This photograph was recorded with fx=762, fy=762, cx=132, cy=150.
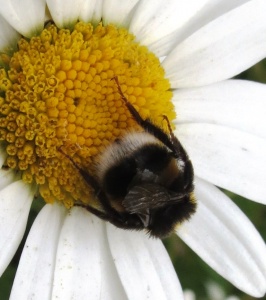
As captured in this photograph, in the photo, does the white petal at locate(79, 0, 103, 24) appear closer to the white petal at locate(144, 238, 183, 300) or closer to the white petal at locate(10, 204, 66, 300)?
the white petal at locate(10, 204, 66, 300)

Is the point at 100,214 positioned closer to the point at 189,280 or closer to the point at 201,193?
the point at 201,193

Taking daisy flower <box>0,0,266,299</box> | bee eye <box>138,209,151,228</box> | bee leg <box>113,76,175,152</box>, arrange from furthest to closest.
→ daisy flower <box>0,0,266,299</box>, bee leg <box>113,76,175,152</box>, bee eye <box>138,209,151,228</box>

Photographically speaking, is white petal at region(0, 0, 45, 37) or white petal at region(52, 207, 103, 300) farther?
white petal at region(52, 207, 103, 300)

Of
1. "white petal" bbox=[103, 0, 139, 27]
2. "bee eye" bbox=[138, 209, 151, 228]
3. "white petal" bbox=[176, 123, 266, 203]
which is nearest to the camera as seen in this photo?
"bee eye" bbox=[138, 209, 151, 228]

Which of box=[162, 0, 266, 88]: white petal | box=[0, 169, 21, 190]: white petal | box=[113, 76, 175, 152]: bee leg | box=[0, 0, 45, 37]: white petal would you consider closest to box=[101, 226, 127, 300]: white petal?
box=[0, 169, 21, 190]: white petal

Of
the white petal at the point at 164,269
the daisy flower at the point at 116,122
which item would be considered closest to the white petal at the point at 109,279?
the daisy flower at the point at 116,122

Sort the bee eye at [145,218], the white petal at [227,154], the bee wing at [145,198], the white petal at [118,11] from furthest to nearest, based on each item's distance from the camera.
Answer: the white petal at [227,154] → the white petal at [118,11] → the bee eye at [145,218] → the bee wing at [145,198]

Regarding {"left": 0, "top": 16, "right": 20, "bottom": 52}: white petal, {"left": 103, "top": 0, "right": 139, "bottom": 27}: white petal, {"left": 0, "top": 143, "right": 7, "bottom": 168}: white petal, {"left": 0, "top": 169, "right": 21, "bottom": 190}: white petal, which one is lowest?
{"left": 0, "top": 169, "right": 21, "bottom": 190}: white petal

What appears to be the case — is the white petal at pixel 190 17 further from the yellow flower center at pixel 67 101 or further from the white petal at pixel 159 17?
the yellow flower center at pixel 67 101
